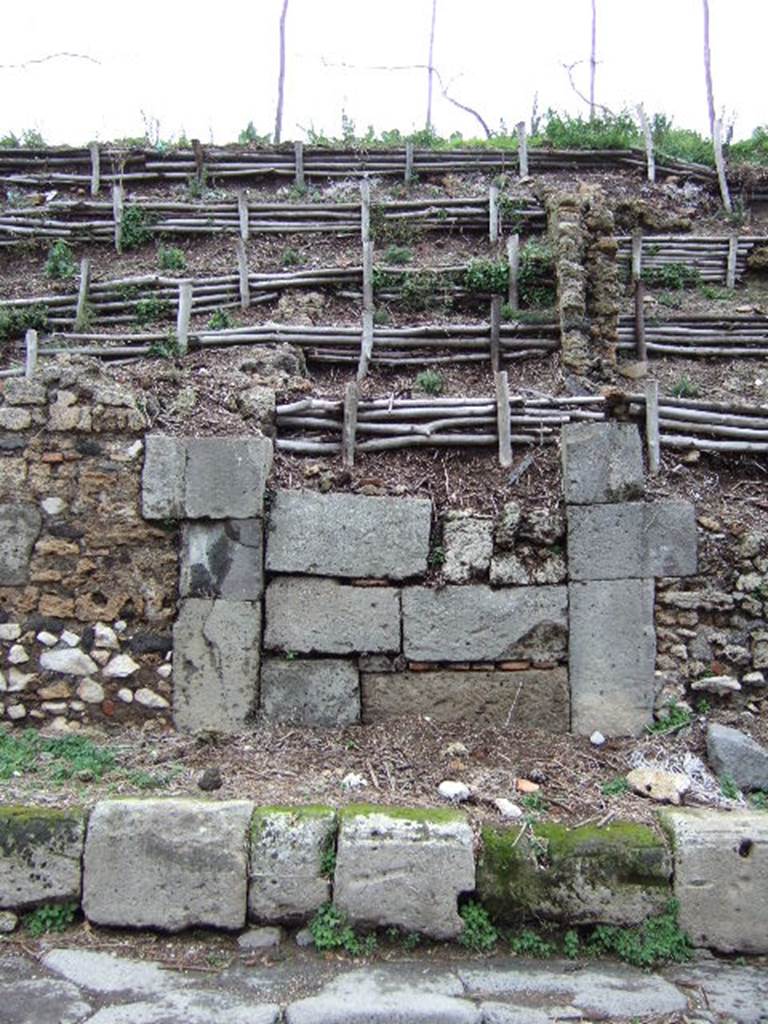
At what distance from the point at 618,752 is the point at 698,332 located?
4.77 metres

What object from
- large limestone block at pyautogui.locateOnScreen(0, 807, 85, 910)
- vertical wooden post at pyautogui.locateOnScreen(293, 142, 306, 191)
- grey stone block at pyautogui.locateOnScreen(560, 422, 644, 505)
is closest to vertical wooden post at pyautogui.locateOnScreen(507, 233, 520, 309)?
grey stone block at pyautogui.locateOnScreen(560, 422, 644, 505)

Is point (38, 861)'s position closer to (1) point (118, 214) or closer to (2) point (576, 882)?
(2) point (576, 882)

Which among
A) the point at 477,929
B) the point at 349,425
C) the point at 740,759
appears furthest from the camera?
the point at 349,425

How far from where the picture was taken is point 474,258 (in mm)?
8727

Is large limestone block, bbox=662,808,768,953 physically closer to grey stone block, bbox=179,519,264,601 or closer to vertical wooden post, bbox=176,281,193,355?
grey stone block, bbox=179,519,264,601

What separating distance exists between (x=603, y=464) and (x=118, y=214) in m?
6.69

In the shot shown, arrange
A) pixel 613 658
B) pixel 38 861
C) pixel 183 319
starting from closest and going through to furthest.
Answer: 1. pixel 38 861
2. pixel 613 658
3. pixel 183 319

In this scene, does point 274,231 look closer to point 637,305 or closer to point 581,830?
point 637,305

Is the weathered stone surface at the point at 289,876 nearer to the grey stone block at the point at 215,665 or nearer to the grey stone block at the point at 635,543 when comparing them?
the grey stone block at the point at 215,665

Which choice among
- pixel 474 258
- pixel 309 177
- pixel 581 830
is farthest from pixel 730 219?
pixel 581 830

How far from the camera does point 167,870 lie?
13.5ft

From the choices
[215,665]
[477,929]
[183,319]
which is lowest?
[477,929]

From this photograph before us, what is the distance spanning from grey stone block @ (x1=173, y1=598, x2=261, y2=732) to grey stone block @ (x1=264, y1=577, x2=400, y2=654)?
14cm

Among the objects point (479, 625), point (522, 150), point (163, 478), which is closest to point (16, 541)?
point (163, 478)
